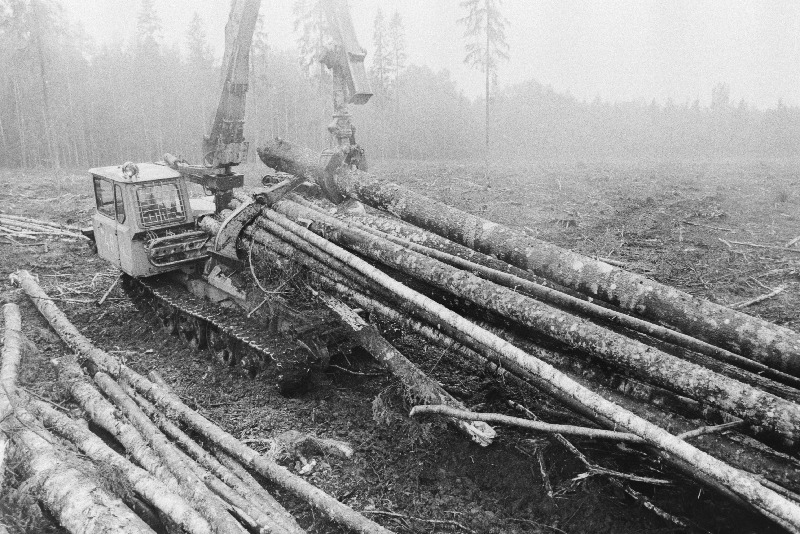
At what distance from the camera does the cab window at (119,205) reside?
9219mm

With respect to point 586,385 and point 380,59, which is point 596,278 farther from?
point 380,59

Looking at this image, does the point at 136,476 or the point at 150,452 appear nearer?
the point at 136,476

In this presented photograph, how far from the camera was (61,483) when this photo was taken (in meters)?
3.79

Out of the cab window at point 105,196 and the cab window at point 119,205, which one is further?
the cab window at point 105,196

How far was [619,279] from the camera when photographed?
493cm

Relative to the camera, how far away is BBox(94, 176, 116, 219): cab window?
951 cm

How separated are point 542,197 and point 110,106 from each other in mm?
46182

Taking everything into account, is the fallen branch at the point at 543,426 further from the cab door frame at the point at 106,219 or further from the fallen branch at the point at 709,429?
the cab door frame at the point at 106,219

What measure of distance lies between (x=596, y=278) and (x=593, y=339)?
0.64 m

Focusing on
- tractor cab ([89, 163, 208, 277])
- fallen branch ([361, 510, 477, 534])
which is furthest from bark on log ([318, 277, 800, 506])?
tractor cab ([89, 163, 208, 277])

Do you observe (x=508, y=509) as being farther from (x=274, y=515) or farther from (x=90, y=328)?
(x=90, y=328)

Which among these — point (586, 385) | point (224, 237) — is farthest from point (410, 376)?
point (224, 237)

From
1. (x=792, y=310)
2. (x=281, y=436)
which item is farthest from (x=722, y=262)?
(x=281, y=436)

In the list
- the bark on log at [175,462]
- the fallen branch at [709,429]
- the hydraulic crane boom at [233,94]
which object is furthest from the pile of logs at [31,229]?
the fallen branch at [709,429]
